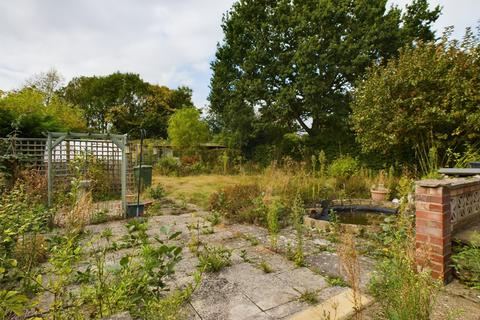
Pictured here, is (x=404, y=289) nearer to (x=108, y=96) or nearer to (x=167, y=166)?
(x=167, y=166)

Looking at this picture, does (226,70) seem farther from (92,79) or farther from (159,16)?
(92,79)

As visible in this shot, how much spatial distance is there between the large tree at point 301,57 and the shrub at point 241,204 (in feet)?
21.7

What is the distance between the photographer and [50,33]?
5746 millimetres

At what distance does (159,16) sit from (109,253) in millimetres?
4366

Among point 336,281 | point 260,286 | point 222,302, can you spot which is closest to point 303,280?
point 336,281

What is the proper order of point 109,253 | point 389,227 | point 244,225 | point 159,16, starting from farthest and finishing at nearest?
point 159,16 < point 244,225 < point 109,253 < point 389,227

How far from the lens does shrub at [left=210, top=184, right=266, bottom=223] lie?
4.40 metres

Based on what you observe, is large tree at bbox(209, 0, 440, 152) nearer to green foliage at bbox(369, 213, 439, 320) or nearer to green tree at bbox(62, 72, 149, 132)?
green foliage at bbox(369, 213, 439, 320)

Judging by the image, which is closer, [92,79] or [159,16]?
[159,16]

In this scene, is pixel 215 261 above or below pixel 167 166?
below

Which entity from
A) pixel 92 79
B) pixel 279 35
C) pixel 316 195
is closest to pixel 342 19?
pixel 279 35

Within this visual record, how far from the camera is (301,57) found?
10289 mm

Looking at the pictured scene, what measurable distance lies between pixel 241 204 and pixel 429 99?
5534mm

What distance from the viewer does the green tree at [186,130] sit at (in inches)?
547
